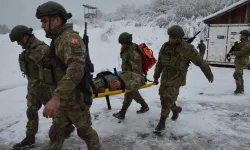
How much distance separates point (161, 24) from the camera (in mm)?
25094

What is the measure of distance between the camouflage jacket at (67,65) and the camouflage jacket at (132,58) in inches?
80.1

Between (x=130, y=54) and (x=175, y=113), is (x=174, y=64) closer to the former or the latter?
(x=130, y=54)

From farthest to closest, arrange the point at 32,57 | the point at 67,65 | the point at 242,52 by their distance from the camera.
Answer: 1. the point at 242,52
2. the point at 32,57
3. the point at 67,65

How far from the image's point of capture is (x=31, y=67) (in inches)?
133

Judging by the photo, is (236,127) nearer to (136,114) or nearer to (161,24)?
(136,114)

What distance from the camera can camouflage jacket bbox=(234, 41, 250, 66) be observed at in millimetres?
6559

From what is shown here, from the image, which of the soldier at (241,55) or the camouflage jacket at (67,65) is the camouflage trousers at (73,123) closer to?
the camouflage jacket at (67,65)

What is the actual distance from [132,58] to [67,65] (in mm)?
2383


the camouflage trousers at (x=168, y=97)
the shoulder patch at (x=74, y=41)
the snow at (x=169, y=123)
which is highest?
the shoulder patch at (x=74, y=41)

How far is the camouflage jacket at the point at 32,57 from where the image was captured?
3115 mm

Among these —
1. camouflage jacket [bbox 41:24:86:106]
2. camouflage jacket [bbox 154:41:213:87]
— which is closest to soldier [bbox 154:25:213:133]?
camouflage jacket [bbox 154:41:213:87]

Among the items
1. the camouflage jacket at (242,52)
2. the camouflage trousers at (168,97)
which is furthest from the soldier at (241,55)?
the camouflage trousers at (168,97)

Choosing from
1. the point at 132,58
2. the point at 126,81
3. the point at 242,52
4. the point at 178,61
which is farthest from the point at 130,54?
the point at 242,52

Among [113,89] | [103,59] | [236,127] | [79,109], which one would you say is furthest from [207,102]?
[103,59]
